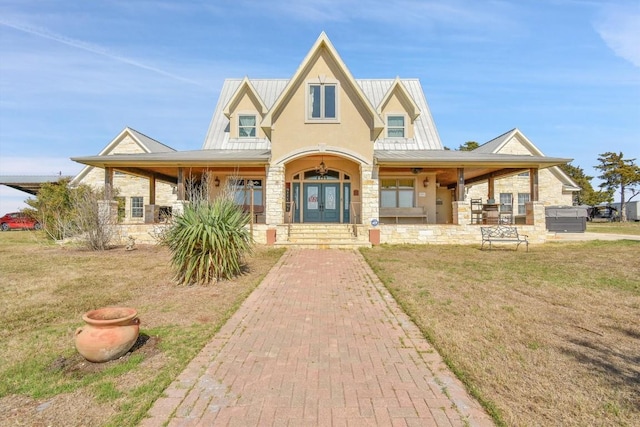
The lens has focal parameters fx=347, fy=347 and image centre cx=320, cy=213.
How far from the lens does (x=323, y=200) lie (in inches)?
722

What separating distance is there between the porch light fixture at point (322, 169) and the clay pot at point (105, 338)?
14039 millimetres

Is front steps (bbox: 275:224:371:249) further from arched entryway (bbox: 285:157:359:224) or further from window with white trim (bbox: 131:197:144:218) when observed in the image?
window with white trim (bbox: 131:197:144:218)

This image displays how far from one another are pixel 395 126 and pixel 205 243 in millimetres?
15116

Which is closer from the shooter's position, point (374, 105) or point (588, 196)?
point (374, 105)

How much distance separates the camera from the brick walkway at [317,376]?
2906 mm

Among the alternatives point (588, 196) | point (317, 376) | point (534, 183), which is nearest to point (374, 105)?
point (534, 183)

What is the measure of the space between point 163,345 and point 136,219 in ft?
79.3

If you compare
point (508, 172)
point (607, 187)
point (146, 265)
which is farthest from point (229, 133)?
point (607, 187)

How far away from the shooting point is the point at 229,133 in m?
20.8

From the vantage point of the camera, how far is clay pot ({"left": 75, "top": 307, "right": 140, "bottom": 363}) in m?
3.86

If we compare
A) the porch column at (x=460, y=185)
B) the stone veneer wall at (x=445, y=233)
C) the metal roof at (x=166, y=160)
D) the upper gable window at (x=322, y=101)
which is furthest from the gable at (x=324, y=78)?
the stone veneer wall at (x=445, y=233)

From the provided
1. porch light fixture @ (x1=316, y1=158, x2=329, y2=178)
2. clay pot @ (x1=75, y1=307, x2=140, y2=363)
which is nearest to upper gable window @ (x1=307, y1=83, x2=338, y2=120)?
porch light fixture @ (x1=316, y1=158, x2=329, y2=178)

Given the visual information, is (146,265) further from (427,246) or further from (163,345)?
(427,246)

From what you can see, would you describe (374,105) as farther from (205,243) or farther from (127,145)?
(127,145)
